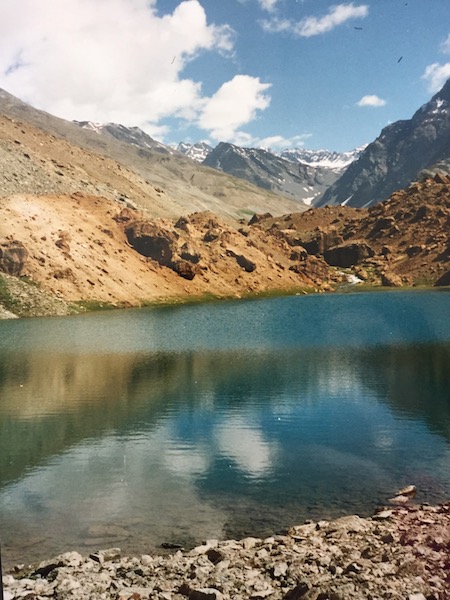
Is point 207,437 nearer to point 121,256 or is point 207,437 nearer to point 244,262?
point 121,256

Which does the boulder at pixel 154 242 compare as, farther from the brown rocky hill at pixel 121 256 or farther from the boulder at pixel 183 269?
the boulder at pixel 183 269

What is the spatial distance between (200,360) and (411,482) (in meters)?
35.2

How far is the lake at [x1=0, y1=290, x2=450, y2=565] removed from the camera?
70.7 feet

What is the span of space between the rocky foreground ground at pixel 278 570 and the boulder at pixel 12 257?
10825 centimetres

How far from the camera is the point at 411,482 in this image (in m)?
24.6

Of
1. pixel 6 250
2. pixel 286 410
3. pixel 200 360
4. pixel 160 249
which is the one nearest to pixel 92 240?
pixel 160 249

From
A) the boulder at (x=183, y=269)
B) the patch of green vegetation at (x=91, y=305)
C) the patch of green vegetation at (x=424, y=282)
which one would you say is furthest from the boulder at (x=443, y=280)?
the patch of green vegetation at (x=91, y=305)

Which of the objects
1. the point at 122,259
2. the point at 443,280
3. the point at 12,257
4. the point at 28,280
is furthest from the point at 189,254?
the point at 443,280

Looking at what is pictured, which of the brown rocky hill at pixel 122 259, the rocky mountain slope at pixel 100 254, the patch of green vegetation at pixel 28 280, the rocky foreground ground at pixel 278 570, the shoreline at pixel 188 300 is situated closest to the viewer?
the rocky foreground ground at pixel 278 570

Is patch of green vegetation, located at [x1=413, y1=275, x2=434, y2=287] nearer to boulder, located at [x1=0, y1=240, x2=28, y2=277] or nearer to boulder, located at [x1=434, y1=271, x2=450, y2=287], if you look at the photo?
boulder, located at [x1=434, y1=271, x2=450, y2=287]

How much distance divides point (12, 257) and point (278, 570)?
11374 centimetres

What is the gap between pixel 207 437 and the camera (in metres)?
32.0

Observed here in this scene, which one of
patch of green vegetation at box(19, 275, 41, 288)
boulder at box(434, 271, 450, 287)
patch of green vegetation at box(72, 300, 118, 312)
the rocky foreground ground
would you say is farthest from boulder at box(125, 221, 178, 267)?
the rocky foreground ground

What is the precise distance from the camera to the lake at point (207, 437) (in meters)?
21.6
